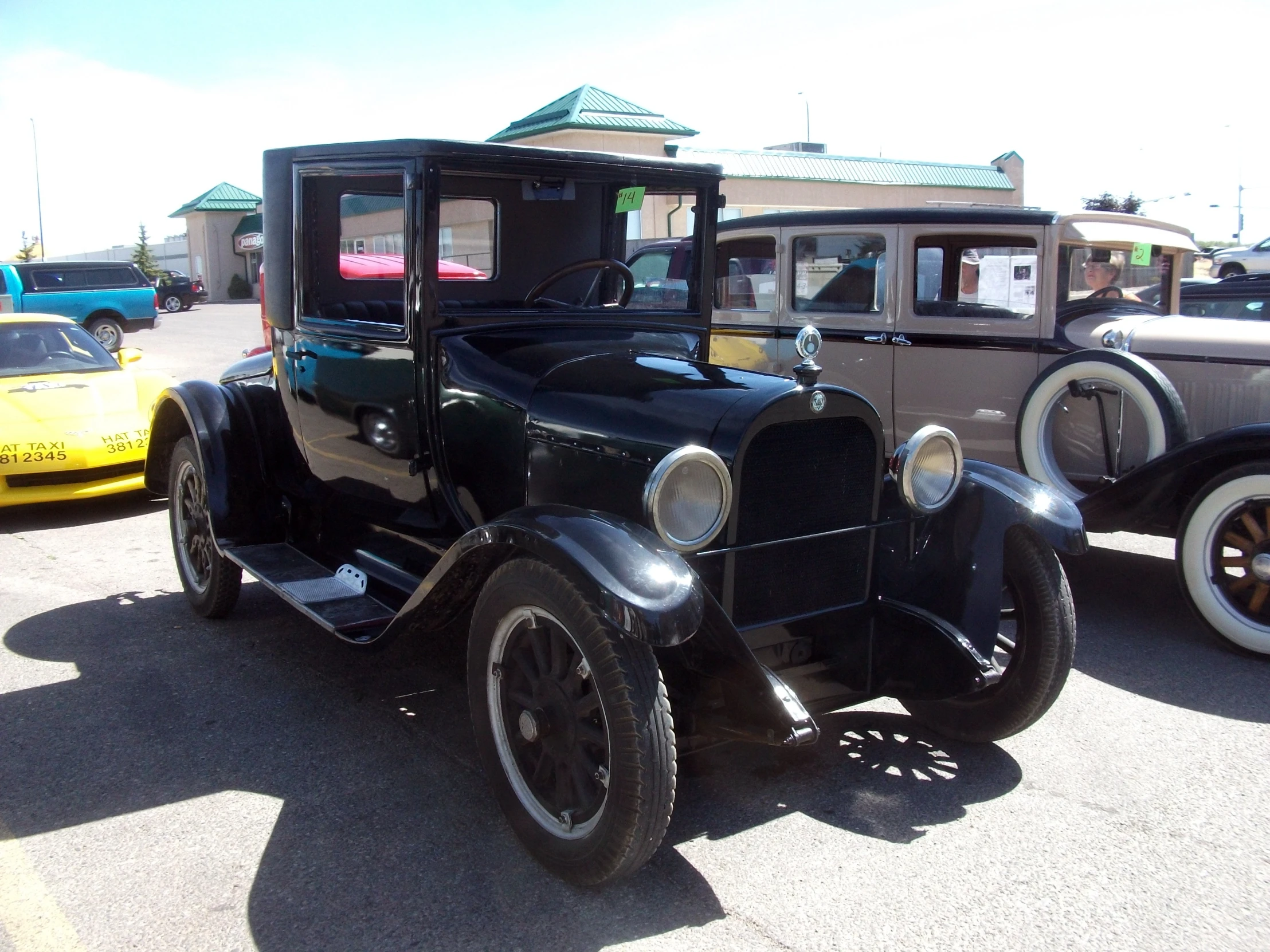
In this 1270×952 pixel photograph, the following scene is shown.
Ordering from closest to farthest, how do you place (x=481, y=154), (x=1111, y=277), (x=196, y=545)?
(x=481, y=154) < (x=196, y=545) < (x=1111, y=277)

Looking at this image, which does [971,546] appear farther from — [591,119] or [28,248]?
[28,248]

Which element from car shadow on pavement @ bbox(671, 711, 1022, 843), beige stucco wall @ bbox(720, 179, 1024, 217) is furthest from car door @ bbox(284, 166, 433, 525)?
beige stucco wall @ bbox(720, 179, 1024, 217)

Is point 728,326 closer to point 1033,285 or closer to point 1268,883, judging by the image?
point 1033,285

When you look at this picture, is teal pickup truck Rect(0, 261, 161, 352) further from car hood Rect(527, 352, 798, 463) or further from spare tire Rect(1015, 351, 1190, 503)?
car hood Rect(527, 352, 798, 463)

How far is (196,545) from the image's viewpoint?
187 inches

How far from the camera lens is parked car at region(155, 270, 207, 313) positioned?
30.8m

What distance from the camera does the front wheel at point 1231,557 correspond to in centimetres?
427

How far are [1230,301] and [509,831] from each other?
Answer: 7.86 meters

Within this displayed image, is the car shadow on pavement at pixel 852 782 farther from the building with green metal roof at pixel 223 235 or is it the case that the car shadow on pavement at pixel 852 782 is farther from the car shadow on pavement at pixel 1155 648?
the building with green metal roof at pixel 223 235

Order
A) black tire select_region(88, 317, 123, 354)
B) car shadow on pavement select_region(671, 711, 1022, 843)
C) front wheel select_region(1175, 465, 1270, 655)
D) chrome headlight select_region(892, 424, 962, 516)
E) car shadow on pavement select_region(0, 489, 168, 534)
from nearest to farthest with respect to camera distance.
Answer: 1. car shadow on pavement select_region(671, 711, 1022, 843)
2. chrome headlight select_region(892, 424, 962, 516)
3. front wheel select_region(1175, 465, 1270, 655)
4. car shadow on pavement select_region(0, 489, 168, 534)
5. black tire select_region(88, 317, 123, 354)

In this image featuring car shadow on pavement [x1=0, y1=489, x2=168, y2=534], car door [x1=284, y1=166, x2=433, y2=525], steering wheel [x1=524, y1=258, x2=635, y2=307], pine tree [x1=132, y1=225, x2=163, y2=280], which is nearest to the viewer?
car door [x1=284, y1=166, x2=433, y2=525]

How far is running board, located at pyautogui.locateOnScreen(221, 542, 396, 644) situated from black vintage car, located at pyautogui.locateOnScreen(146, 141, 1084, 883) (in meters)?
0.02

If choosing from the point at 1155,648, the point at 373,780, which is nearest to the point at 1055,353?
the point at 1155,648

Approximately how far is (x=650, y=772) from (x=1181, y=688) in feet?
8.55
